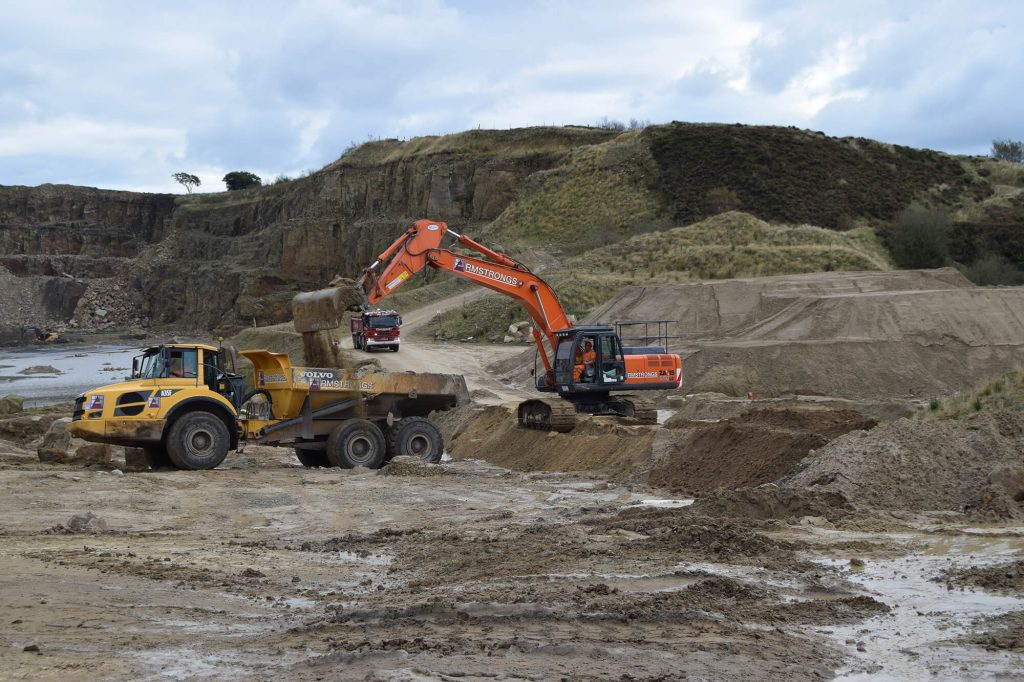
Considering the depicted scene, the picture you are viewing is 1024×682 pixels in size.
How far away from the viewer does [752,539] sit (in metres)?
9.91

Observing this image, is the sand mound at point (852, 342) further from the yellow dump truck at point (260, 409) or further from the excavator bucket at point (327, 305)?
the excavator bucket at point (327, 305)

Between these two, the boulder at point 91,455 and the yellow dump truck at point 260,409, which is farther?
the boulder at point 91,455

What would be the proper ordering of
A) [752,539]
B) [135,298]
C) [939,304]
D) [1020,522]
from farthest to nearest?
[135,298]
[939,304]
[1020,522]
[752,539]

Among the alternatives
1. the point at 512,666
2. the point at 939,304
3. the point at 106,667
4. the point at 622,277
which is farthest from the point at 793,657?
the point at 622,277

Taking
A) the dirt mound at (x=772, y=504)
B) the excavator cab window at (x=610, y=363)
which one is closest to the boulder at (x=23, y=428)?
the excavator cab window at (x=610, y=363)

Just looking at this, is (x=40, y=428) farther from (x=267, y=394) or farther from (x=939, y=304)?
(x=939, y=304)

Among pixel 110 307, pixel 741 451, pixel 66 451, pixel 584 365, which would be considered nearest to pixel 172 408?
pixel 66 451

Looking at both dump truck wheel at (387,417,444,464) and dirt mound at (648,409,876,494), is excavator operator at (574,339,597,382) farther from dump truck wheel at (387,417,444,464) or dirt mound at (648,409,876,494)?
dirt mound at (648,409,876,494)

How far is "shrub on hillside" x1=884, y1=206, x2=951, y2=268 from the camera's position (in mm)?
54812

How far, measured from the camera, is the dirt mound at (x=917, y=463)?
40.3 ft

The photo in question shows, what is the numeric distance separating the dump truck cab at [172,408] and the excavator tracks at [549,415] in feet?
19.2

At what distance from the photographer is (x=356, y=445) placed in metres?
18.4

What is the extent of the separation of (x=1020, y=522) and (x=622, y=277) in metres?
40.7

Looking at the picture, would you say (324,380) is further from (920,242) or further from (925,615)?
(920,242)
